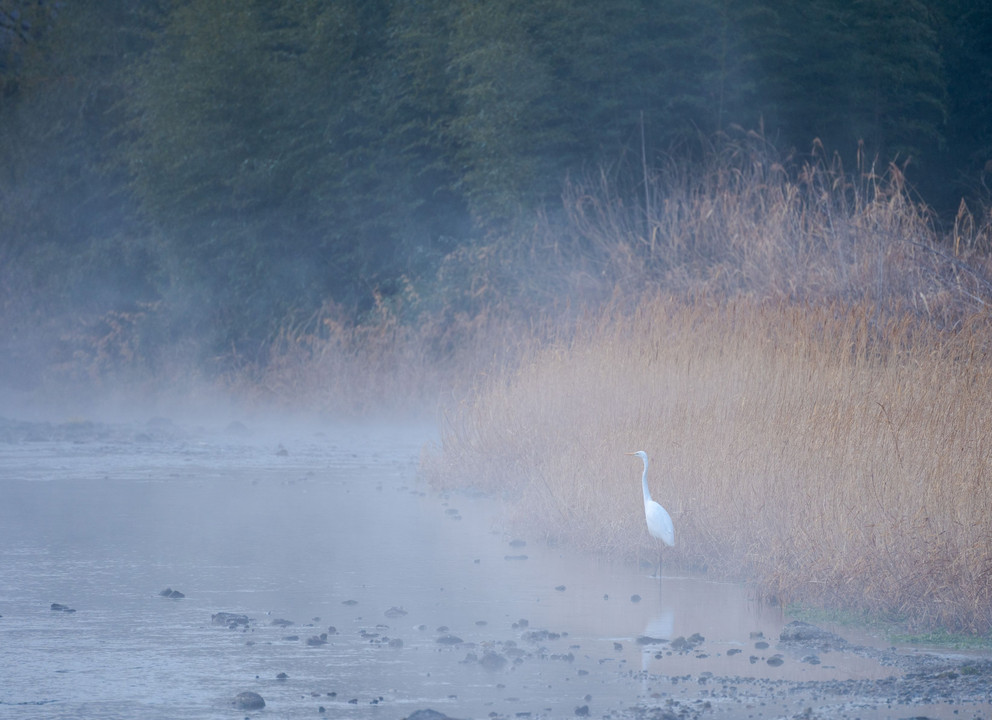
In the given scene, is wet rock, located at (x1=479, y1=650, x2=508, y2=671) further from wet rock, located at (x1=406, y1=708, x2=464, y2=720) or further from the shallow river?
wet rock, located at (x1=406, y1=708, x2=464, y2=720)

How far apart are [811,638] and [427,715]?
247cm

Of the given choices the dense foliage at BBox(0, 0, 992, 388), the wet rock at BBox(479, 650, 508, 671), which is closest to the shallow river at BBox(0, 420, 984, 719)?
the wet rock at BBox(479, 650, 508, 671)

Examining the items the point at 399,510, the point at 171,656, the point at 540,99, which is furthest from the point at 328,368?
the point at 171,656

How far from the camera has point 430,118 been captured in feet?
80.2

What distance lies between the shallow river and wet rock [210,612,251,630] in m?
0.04

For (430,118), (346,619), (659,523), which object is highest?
(430,118)

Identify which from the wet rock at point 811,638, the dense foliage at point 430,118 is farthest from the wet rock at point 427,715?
the dense foliage at point 430,118

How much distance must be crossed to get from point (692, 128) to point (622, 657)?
1702 centimetres

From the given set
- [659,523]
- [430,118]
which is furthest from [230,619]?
[430,118]

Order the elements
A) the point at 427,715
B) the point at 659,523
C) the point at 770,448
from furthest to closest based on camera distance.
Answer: the point at 770,448
the point at 659,523
the point at 427,715

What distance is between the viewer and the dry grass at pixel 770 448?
7.59 metres

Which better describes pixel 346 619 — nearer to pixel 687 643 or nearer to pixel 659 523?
pixel 687 643

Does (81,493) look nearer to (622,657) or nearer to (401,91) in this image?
(622,657)

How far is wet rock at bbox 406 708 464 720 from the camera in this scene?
222 inches
